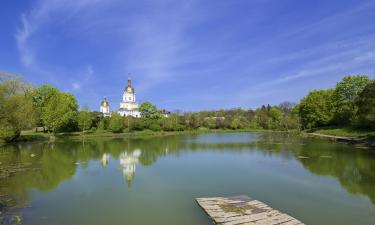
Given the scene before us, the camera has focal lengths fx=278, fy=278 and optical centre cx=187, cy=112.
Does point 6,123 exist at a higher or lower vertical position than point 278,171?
higher

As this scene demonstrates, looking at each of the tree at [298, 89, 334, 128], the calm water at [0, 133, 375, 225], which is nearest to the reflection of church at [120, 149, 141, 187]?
the calm water at [0, 133, 375, 225]

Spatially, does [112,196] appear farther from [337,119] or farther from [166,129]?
[166,129]

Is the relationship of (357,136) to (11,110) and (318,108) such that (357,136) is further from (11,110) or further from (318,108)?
(11,110)

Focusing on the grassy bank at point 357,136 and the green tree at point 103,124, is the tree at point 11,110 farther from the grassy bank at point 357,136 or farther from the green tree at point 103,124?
the grassy bank at point 357,136

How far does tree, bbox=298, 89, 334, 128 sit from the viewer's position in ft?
193

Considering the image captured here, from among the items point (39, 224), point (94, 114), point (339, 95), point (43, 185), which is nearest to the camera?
point (39, 224)

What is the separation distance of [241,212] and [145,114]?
67.3 m

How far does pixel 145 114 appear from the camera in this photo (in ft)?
247

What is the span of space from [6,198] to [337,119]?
186 ft

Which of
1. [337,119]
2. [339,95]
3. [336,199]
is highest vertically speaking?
[339,95]

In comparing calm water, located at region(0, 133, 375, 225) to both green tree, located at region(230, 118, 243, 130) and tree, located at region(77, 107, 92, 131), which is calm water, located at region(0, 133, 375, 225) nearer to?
tree, located at region(77, 107, 92, 131)

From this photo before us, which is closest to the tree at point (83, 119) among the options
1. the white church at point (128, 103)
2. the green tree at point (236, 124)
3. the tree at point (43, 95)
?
the tree at point (43, 95)

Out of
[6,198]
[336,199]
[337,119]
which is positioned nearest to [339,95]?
[337,119]

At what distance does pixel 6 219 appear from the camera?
927 centimetres
